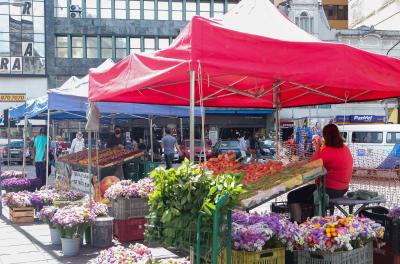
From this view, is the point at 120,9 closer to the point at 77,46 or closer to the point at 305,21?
the point at 77,46

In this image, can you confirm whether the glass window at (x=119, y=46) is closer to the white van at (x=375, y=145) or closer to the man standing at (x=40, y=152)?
the white van at (x=375, y=145)

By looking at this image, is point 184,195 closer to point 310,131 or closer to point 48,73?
point 310,131

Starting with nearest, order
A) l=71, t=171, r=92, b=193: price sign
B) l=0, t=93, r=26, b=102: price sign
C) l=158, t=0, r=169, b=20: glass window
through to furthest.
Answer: l=71, t=171, r=92, b=193: price sign → l=0, t=93, r=26, b=102: price sign → l=158, t=0, r=169, b=20: glass window

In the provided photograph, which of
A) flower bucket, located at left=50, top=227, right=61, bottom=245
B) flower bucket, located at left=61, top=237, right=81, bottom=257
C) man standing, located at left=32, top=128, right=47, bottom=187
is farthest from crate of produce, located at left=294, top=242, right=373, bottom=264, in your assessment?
man standing, located at left=32, top=128, right=47, bottom=187

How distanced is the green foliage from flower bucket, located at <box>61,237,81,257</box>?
11.5ft

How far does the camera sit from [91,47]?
42.7 m

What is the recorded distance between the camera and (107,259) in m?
3.98

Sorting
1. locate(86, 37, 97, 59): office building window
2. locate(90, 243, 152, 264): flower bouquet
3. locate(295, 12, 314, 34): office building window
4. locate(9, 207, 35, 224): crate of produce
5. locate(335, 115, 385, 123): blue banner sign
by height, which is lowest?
locate(9, 207, 35, 224): crate of produce

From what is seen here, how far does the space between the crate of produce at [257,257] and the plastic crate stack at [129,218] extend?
13.0 feet

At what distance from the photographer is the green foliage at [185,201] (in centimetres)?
385

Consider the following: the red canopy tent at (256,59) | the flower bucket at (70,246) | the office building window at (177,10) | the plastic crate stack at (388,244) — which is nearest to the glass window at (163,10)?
the office building window at (177,10)

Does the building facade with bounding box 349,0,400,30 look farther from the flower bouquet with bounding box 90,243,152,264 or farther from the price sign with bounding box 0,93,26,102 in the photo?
the flower bouquet with bounding box 90,243,152,264

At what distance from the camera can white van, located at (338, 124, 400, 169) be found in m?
19.9

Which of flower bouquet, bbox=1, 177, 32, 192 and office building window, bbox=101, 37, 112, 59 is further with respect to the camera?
office building window, bbox=101, 37, 112, 59
